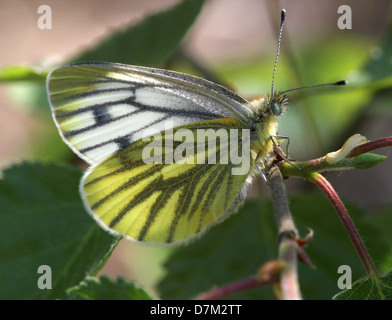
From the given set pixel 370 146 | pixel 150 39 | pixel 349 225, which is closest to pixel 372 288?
pixel 349 225

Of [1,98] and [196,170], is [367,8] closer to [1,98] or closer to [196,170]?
[1,98]

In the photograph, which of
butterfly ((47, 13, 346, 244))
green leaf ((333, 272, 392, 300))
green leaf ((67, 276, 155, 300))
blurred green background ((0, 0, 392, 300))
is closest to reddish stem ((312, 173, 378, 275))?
green leaf ((333, 272, 392, 300))

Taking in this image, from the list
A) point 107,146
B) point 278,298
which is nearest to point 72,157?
point 107,146

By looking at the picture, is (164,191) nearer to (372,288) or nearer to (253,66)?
(372,288)

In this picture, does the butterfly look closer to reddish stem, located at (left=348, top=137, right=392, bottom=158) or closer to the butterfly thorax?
the butterfly thorax
